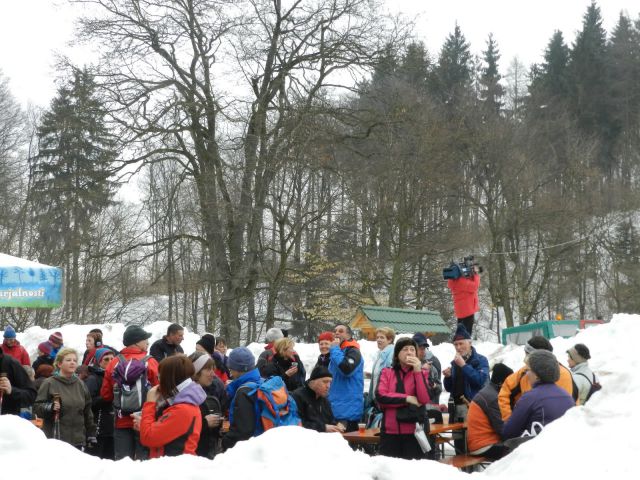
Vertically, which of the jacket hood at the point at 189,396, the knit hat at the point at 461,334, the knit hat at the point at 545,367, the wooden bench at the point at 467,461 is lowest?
the wooden bench at the point at 467,461

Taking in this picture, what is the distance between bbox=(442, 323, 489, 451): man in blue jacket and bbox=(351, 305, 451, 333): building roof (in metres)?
7.55

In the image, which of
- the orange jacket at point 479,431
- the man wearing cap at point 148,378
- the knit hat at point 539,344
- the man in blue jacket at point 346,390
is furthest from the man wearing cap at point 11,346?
the knit hat at point 539,344

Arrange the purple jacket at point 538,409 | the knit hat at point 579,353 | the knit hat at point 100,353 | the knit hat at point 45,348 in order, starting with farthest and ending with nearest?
the knit hat at point 45,348, the knit hat at point 100,353, the knit hat at point 579,353, the purple jacket at point 538,409

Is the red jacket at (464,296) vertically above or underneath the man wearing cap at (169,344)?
above

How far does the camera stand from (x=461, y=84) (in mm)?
52219

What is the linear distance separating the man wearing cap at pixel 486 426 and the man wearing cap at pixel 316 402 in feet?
4.26

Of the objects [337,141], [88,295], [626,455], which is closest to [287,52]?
[337,141]

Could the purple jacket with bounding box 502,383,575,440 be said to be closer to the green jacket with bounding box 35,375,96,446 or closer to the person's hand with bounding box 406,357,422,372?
the person's hand with bounding box 406,357,422,372

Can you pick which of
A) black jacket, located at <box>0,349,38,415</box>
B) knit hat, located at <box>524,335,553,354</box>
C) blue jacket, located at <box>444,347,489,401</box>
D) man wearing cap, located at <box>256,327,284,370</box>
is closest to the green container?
man wearing cap, located at <box>256,327,284,370</box>

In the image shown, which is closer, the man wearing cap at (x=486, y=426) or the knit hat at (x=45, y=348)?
the man wearing cap at (x=486, y=426)

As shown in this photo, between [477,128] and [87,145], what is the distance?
20.4 metres

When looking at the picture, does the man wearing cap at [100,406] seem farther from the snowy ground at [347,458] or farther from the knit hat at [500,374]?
the snowy ground at [347,458]

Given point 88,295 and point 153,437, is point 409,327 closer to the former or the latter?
point 153,437

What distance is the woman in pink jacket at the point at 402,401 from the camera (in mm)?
7289
